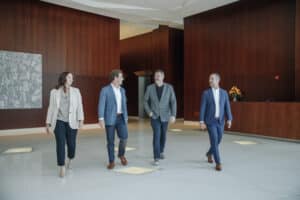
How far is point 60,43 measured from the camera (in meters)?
10.9

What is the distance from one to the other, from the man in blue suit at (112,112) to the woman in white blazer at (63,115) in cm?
43

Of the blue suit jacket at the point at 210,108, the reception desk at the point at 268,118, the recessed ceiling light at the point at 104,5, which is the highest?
the recessed ceiling light at the point at 104,5

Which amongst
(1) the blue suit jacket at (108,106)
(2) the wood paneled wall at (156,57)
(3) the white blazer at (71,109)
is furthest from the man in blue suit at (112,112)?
(2) the wood paneled wall at (156,57)

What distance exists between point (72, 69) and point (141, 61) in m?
6.48

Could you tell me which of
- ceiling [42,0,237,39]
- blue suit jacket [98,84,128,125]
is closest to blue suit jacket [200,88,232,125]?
blue suit jacket [98,84,128,125]

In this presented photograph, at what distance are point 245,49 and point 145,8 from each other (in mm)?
3701

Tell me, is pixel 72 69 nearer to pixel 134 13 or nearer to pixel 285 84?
pixel 134 13

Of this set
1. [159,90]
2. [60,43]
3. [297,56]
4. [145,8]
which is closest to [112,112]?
[159,90]

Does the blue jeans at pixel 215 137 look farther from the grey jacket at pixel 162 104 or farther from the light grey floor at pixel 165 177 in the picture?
the grey jacket at pixel 162 104

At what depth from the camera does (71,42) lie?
11203mm

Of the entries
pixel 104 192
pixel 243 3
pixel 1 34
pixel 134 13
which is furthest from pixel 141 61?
pixel 104 192

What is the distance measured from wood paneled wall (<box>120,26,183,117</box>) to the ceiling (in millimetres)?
2140

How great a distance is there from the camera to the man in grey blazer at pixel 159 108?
5102mm

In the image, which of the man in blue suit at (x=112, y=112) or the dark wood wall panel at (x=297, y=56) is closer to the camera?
the man in blue suit at (x=112, y=112)
